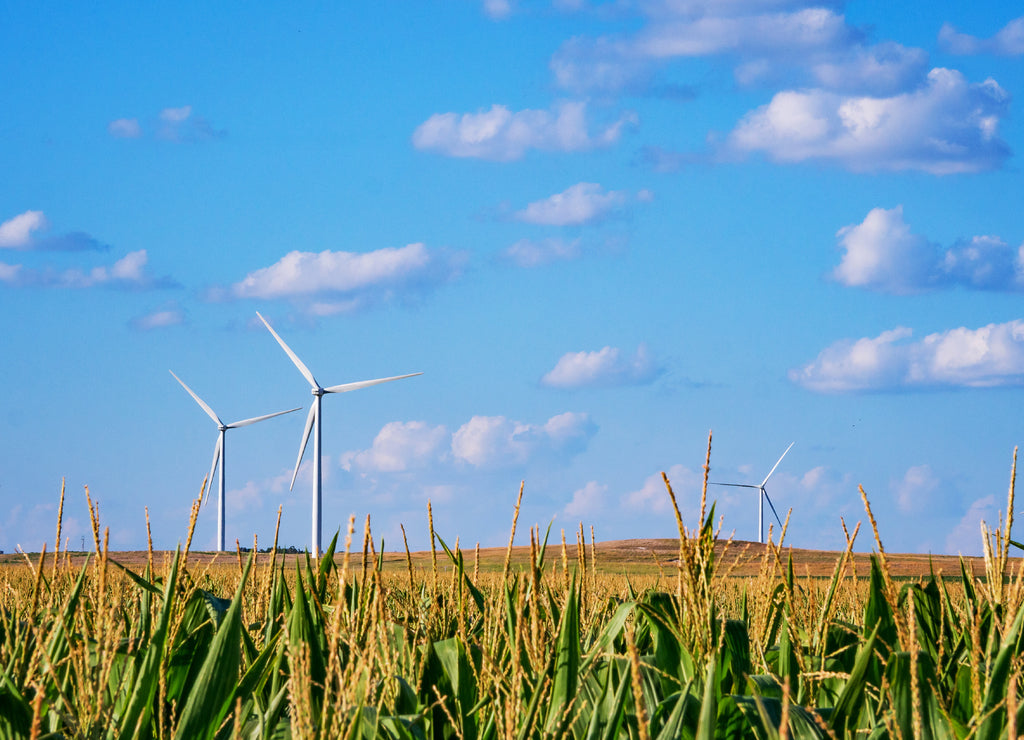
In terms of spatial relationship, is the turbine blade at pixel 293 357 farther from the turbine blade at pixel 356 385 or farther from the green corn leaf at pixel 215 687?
the green corn leaf at pixel 215 687

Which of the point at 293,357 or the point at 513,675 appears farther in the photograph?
the point at 293,357

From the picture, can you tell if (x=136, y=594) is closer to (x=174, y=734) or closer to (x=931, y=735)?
(x=174, y=734)

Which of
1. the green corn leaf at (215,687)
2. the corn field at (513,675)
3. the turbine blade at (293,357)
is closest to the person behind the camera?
the corn field at (513,675)

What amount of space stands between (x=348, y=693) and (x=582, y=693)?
141 centimetres

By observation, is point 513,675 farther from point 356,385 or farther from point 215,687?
point 356,385

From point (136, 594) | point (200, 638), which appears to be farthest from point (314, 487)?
point (200, 638)

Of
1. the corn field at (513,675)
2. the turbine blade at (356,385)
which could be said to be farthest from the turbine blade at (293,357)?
the corn field at (513,675)

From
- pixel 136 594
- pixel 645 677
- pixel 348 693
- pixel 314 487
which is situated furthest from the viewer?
pixel 314 487

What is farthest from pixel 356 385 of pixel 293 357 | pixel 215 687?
pixel 215 687

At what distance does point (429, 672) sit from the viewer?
11.3ft

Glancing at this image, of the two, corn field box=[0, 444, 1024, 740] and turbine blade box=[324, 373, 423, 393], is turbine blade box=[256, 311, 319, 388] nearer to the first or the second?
turbine blade box=[324, 373, 423, 393]

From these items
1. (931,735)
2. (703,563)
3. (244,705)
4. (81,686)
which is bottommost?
(931,735)

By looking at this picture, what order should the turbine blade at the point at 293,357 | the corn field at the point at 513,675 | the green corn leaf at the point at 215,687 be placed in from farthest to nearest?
the turbine blade at the point at 293,357 → the green corn leaf at the point at 215,687 → the corn field at the point at 513,675

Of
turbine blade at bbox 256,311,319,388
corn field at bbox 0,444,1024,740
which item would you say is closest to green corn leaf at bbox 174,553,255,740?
corn field at bbox 0,444,1024,740
